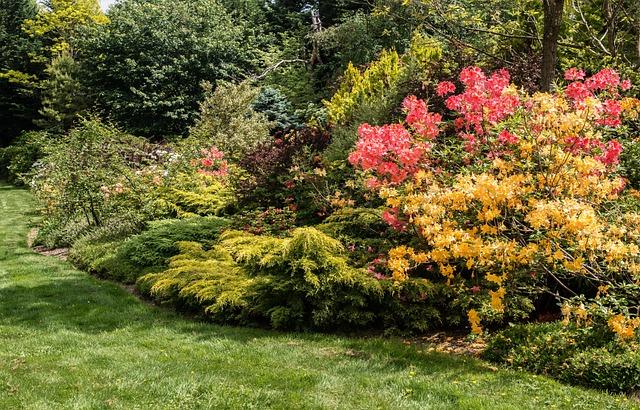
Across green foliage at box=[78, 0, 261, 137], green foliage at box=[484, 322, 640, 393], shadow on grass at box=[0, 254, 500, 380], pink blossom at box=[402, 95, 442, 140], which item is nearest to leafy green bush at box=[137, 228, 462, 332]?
shadow on grass at box=[0, 254, 500, 380]

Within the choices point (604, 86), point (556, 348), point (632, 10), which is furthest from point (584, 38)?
point (556, 348)

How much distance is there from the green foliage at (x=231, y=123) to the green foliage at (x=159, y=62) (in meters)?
4.49

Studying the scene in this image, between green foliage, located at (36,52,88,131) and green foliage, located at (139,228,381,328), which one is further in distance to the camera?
green foliage, located at (36,52,88,131)

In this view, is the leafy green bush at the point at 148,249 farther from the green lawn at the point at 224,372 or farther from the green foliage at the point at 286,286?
the green lawn at the point at 224,372

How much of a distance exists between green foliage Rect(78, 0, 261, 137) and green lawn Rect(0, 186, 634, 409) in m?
16.5

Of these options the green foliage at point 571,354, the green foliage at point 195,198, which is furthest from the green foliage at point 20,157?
the green foliage at point 571,354

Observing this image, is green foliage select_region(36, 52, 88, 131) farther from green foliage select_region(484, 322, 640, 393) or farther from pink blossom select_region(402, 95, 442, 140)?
green foliage select_region(484, 322, 640, 393)

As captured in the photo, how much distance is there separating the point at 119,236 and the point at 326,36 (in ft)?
37.3

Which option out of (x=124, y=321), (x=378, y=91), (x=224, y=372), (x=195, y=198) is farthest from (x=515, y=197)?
(x=378, y=91)

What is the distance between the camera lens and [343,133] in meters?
9.64

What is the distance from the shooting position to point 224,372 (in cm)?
444

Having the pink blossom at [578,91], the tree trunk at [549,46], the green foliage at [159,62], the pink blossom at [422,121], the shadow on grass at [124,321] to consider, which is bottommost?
the shadow on grass at [124,321]

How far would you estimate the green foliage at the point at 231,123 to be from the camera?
14469 millimetres

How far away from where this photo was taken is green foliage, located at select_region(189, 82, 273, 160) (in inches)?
570
